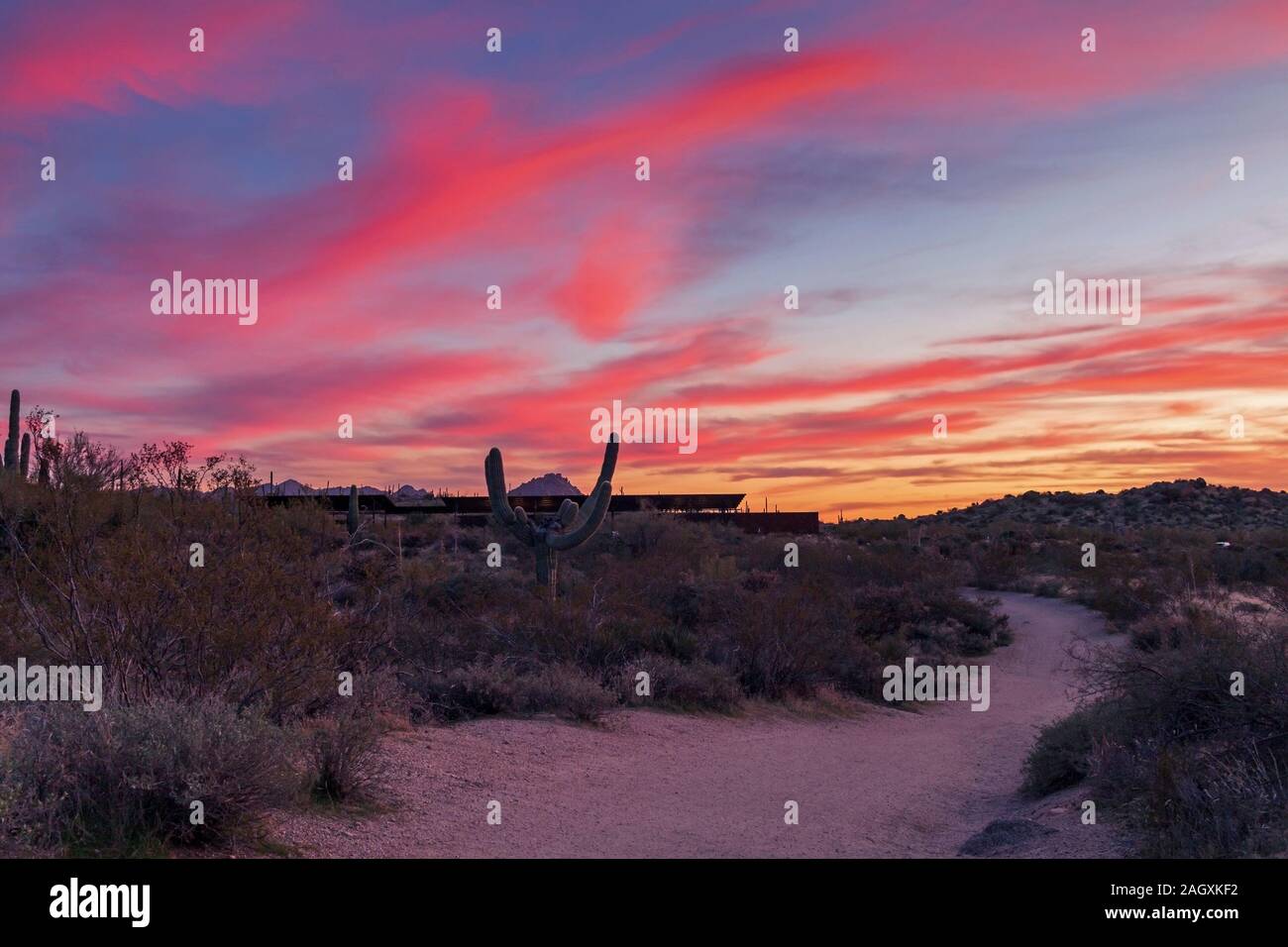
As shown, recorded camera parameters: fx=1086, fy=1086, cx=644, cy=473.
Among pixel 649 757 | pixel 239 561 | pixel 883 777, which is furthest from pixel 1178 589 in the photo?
pixel 239 561

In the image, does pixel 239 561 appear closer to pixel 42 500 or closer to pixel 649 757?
pixel 42 500

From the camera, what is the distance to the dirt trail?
931 cm

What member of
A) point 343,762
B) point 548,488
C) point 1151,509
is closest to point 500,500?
point 343,762

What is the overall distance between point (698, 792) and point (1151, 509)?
8114 cm

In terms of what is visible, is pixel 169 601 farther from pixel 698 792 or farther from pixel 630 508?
pixel 630 508

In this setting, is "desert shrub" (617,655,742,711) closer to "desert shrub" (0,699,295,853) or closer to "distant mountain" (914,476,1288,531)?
"desert shrub" (0,699,295,853)

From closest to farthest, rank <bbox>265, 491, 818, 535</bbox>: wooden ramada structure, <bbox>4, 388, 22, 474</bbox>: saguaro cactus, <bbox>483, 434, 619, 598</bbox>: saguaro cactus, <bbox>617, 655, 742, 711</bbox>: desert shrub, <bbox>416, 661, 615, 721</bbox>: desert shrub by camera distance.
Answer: <bbox>416, 661, 615, 721</bbox>: desert shrub → <bbox>617, 655, 742, 711</bbox>: desert shrub → <bbox>483, 434, 619, 598</bbox>: saguaro cactus → <bbox>4, 388, 22, 474</bbox>: saguaro cactus → <bbox>265, 491, 818, 535</bbox>: wooden ramada structure

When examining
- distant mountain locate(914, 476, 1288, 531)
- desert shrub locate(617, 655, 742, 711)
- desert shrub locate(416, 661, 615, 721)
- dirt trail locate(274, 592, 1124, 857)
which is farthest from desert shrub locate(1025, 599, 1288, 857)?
distant mountain locate(914, 476, 1288, 531)

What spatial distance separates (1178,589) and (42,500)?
75.9 ft

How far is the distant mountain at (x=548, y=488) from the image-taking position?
59812 mm

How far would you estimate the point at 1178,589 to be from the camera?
2491 cm

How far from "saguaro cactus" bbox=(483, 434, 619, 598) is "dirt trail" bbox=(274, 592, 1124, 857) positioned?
17.3ft
